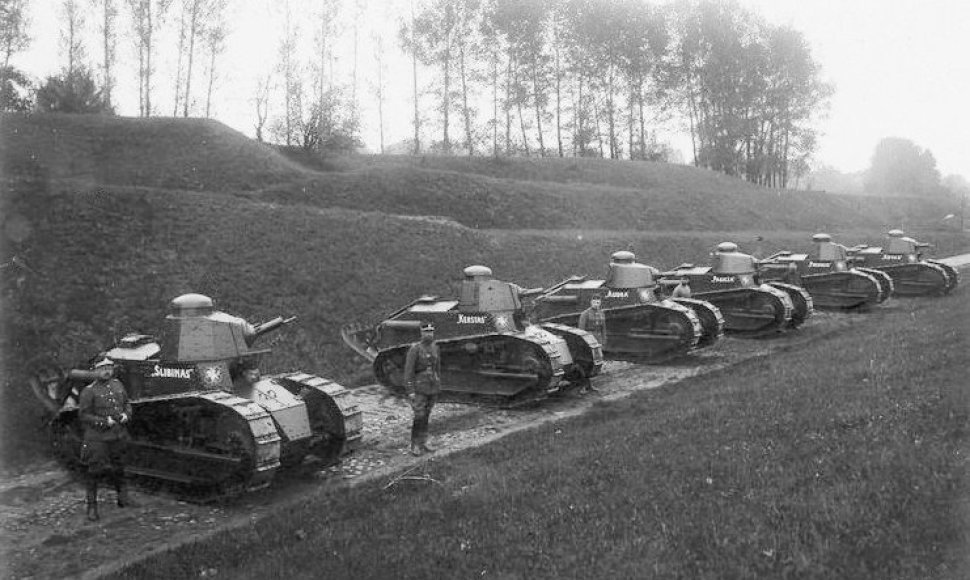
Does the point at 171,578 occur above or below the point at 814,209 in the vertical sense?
below

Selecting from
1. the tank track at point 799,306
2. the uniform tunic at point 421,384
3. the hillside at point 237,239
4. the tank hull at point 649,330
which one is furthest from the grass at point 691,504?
the tank track at point 799,306

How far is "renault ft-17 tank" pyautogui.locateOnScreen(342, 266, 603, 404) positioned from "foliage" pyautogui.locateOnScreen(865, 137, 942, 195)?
6518cm

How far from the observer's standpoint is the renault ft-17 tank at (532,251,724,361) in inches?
711

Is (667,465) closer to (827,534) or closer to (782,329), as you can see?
(827,534)

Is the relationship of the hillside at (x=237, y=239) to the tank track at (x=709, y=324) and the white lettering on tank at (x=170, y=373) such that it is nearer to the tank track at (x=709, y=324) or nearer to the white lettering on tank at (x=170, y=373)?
the white lettering on tank at (x=170, y=373)

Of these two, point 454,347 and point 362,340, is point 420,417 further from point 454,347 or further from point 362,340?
point 362,340

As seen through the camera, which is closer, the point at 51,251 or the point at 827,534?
the point at 827,534

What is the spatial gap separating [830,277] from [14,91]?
31.9m

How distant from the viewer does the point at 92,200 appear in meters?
20.0

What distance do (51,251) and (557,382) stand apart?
458 inches

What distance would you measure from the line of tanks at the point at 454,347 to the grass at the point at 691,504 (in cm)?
184

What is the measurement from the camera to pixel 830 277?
25.0 metres

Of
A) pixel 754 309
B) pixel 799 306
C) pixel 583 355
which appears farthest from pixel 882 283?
pixel 583 355

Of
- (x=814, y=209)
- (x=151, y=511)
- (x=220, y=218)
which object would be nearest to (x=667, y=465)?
(x=151, y=511)
